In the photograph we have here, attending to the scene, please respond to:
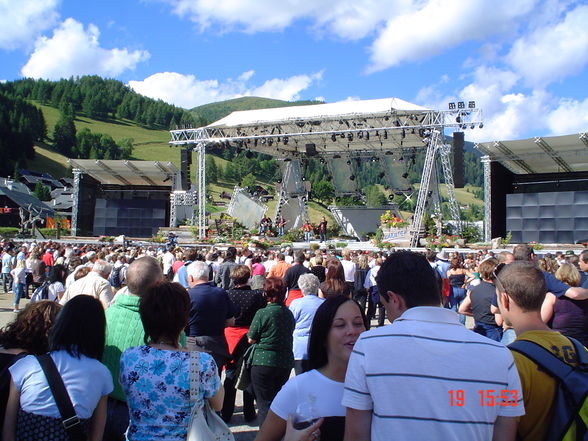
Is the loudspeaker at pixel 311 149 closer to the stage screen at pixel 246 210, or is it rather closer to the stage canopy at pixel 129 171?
the stage screen at pixel 246 210

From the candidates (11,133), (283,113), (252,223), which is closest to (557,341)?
(283,113)

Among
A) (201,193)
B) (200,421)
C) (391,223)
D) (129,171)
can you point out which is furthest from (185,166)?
(200,421)

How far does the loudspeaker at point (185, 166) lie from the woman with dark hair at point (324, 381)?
27.7 m

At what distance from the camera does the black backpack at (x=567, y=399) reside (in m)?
2.17

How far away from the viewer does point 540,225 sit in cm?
2666

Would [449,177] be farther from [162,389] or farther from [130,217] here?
[162,389]

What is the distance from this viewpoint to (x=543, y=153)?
25.4 meters

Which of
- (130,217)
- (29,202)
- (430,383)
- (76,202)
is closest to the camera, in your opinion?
(430,383)

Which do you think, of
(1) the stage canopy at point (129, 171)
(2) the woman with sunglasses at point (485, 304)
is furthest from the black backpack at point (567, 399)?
(1) the stage canopy at point (129, 171)

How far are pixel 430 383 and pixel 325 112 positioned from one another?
992 inches

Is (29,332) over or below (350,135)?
below

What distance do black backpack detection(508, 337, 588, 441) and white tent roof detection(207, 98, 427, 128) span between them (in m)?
23.0

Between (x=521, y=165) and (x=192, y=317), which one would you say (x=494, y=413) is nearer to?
(x=192, y=317)

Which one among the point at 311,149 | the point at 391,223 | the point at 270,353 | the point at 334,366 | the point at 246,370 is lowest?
the point at 246,370
